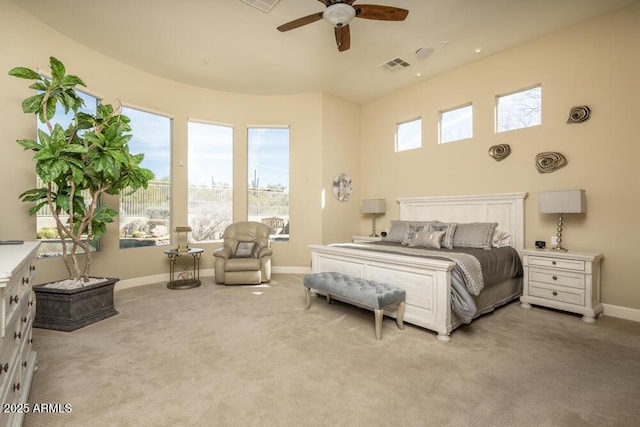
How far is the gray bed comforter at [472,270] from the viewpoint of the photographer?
2.71 m

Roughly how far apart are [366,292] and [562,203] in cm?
261

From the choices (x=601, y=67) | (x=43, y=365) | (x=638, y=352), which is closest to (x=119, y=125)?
(x=43, y=365)

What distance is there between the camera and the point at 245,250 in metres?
4.95

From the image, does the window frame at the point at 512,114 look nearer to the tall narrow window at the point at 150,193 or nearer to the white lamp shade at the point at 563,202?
the white lamp shade at the point at 563,202

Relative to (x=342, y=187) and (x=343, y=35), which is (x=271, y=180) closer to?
(x=342, y=187)

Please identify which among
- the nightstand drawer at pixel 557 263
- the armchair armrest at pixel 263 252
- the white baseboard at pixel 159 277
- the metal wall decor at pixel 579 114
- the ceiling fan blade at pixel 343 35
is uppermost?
the ceiling fan blade at pixel 343 35

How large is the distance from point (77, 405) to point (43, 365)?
31.3 inches

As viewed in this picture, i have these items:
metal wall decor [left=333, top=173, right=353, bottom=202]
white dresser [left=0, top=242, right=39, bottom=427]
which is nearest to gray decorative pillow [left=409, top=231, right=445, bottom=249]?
metal wall decor [left=333, top=173, right=353, bottom=202]

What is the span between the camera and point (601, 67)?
3475 mm

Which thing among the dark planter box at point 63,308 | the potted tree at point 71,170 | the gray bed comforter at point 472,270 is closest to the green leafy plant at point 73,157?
the potted tree at point 71,170

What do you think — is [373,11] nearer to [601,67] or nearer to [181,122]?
[601,67]

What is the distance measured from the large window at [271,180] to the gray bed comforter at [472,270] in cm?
259

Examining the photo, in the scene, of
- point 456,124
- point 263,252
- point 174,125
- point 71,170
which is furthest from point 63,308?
point 456,124

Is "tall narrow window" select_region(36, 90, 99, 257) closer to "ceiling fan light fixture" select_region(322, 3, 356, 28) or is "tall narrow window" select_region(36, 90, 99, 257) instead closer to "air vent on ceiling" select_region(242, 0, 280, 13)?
"air vent on ceiling" select_region(242, 0, 280, 13)
